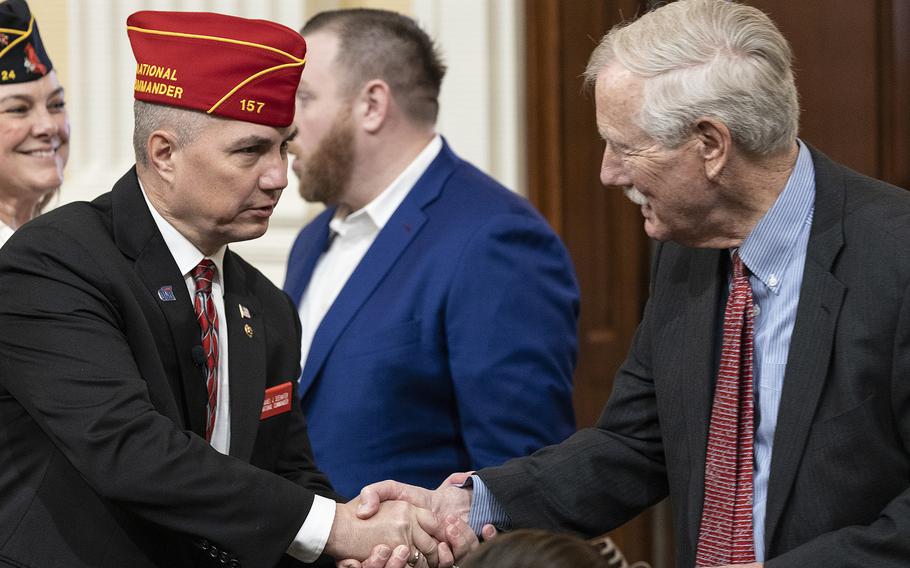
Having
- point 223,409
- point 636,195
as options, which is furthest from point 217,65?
point 636,195

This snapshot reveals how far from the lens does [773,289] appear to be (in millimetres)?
2396

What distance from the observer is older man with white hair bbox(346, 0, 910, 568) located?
223cm

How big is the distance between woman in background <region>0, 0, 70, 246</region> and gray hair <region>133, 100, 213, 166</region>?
1017 millimetres

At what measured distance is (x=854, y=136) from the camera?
4.08 metres

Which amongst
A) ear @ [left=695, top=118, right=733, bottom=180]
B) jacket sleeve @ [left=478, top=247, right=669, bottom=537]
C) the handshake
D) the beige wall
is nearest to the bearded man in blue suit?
the handshake

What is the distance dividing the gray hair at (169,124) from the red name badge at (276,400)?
0.48m

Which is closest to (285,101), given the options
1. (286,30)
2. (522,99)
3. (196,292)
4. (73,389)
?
(286,30)

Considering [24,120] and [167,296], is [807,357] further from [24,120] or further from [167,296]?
[24,120]

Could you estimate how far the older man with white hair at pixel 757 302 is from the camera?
223 cm

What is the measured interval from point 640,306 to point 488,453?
1312 millimetres

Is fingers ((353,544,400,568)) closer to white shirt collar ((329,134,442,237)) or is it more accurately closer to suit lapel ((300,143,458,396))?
suit lapel ((300,143,458,396))

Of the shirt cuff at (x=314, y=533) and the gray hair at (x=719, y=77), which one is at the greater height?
the gray hair at (x=719, y=77)

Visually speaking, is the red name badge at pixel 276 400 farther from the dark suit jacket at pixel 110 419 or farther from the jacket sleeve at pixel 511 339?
the jacket sleeve at pixel 511 339

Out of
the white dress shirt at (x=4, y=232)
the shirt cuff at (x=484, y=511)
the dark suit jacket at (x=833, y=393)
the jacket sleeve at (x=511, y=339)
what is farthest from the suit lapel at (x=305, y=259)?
the dark suit jacket at (x=833, y=393)
